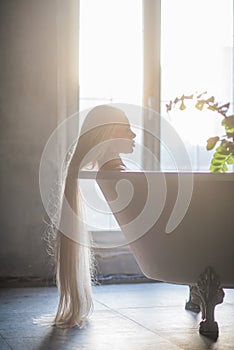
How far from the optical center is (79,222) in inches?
102

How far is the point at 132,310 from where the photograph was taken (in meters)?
2.94

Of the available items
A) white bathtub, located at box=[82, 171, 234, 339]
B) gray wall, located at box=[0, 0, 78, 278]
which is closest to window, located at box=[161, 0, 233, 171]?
gray wall, located at box=[0, 0, 78, 278]

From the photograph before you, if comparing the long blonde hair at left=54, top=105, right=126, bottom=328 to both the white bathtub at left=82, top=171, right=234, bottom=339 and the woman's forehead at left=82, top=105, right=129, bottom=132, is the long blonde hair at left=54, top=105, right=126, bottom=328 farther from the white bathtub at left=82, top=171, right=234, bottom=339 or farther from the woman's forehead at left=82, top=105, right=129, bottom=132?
the white bathtub at left=82, top=171, right=234, bottom=339

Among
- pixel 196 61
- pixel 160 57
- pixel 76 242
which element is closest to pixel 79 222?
pixel 76 242

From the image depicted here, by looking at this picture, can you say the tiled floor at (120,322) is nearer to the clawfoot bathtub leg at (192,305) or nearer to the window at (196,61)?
the clawfoot bathtub leg at (192,305)

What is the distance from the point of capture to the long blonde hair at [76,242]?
8.41 ft

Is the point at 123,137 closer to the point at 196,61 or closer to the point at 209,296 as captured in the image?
the point at 209,296

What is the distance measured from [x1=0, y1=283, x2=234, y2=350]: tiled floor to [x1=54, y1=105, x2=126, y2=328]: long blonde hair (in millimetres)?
94

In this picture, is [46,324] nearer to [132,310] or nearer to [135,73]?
[132,310]

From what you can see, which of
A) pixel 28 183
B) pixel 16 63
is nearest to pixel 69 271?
pixel 28 183

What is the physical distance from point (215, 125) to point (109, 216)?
0.88 meters

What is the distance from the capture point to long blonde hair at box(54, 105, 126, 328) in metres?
2.56

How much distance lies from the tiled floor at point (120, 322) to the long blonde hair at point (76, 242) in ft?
0.31

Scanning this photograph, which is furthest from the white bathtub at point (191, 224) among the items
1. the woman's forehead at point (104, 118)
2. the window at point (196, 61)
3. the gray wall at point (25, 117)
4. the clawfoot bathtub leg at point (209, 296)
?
the window at point (196, 61)
